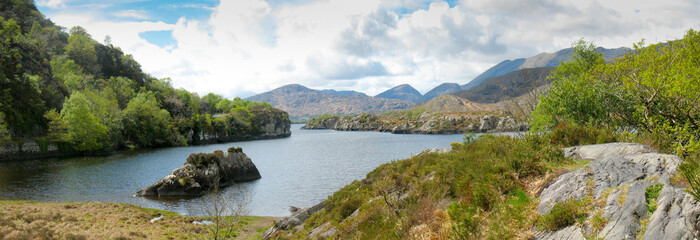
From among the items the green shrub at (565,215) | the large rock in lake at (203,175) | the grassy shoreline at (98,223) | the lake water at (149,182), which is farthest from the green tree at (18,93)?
the green shrub at (565,215)

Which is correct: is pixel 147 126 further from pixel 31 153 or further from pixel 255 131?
pixel 255 131

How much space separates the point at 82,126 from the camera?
68125 millimetres

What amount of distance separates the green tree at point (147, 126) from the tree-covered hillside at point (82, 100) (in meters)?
0.23

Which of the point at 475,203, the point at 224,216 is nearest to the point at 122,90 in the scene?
the point at 224,216

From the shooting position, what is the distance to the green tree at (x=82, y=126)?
2660 inches

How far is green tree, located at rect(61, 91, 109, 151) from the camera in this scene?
2660 inches

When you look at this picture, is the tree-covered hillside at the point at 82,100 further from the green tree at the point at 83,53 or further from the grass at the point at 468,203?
the grass at the point at 468,203

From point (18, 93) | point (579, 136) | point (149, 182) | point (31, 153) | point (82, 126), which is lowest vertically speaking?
point (149, 182)

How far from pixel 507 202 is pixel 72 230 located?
79.2 feet

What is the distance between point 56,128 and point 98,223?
60.7 meters

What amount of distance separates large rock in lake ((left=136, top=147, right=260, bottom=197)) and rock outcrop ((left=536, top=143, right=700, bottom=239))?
30460 mm

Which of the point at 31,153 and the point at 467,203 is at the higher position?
the point at 31,153

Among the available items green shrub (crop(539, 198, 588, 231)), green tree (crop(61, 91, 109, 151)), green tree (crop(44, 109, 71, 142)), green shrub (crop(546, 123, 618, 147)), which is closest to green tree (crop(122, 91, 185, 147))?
green tree (crop(61, 91, 109, 151))

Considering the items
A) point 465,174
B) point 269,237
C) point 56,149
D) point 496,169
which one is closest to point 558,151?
point 496,169
